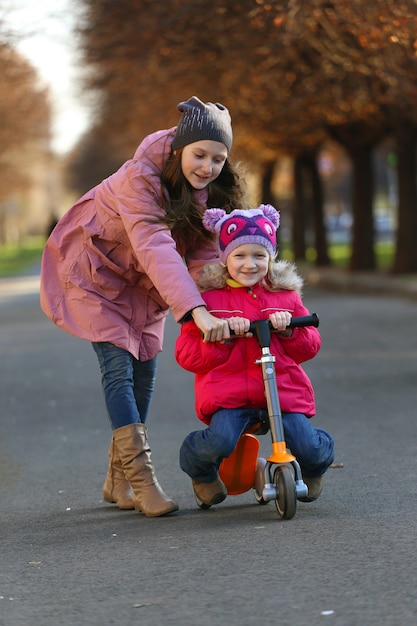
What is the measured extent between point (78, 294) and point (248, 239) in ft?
3.08

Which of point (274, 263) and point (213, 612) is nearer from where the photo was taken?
point (213, 612)

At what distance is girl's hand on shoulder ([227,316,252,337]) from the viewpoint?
578 centimetres

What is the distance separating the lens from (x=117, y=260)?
6508mm

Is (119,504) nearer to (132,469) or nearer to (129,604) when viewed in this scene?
(132,469)

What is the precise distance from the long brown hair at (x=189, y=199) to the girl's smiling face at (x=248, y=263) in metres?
0.30

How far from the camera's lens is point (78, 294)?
650 centimetres

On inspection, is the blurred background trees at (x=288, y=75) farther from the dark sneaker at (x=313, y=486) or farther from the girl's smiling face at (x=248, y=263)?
the dark sneaker at (x=313, y=486)

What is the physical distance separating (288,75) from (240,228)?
18.6 m

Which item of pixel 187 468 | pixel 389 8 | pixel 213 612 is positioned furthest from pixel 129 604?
pixel 389 8

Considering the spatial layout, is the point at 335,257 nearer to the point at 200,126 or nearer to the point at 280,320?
the point at 200,126

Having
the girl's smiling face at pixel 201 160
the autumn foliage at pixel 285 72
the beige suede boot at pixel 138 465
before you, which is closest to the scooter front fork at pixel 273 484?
the beige suede boot at pixel 138 465

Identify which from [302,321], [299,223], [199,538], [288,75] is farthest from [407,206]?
[199,538]

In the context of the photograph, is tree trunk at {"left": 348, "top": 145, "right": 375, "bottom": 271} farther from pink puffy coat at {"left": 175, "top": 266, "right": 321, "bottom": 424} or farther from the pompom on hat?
pink puffy coat at {"left": 175, "top": 266, "right": 321, "bottom": 424}

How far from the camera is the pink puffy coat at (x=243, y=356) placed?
19.6 ft
